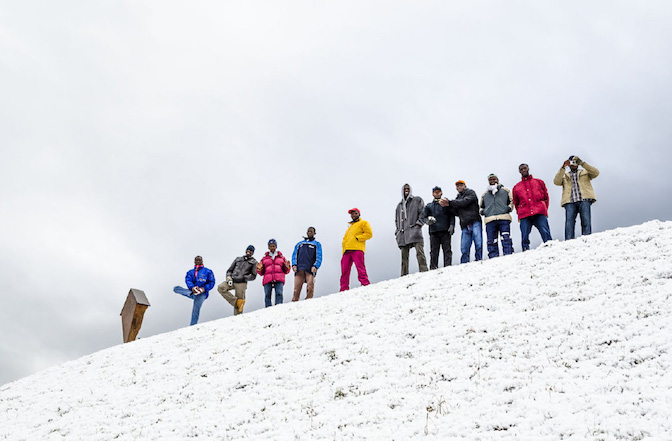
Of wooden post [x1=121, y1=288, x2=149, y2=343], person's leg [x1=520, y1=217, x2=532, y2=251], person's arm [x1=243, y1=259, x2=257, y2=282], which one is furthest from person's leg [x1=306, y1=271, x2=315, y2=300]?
person's leg [x1=520, y1=217, x2=532, y2=251]

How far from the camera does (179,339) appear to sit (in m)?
10.1

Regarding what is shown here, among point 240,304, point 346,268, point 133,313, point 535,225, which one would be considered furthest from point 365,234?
point 133,313

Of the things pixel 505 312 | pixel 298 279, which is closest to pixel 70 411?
pixel 298 279

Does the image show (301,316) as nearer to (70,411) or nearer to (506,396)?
(70,411)

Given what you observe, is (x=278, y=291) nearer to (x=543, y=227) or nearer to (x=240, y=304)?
(x=240, y=304)

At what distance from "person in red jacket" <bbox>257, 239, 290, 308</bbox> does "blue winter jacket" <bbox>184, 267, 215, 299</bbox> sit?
149 centimetres

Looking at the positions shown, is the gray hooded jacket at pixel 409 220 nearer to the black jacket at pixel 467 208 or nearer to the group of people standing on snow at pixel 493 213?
the group of people standing on snow at pixel 493 213

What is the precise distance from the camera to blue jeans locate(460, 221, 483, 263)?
1090cm

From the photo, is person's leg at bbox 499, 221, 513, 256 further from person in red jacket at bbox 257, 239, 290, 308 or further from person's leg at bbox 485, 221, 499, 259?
person in red jacket at bbox 257, 239, 290, 308

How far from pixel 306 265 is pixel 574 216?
6607mm

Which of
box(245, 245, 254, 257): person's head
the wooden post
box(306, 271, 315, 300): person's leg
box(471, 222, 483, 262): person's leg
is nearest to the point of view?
box(471, 222, 483, 262): person's leg

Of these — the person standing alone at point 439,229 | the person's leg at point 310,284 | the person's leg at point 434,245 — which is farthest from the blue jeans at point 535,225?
the person's leg at point 310,284

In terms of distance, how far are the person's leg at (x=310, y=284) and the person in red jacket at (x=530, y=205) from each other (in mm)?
5268

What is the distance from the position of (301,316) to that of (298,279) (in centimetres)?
258
